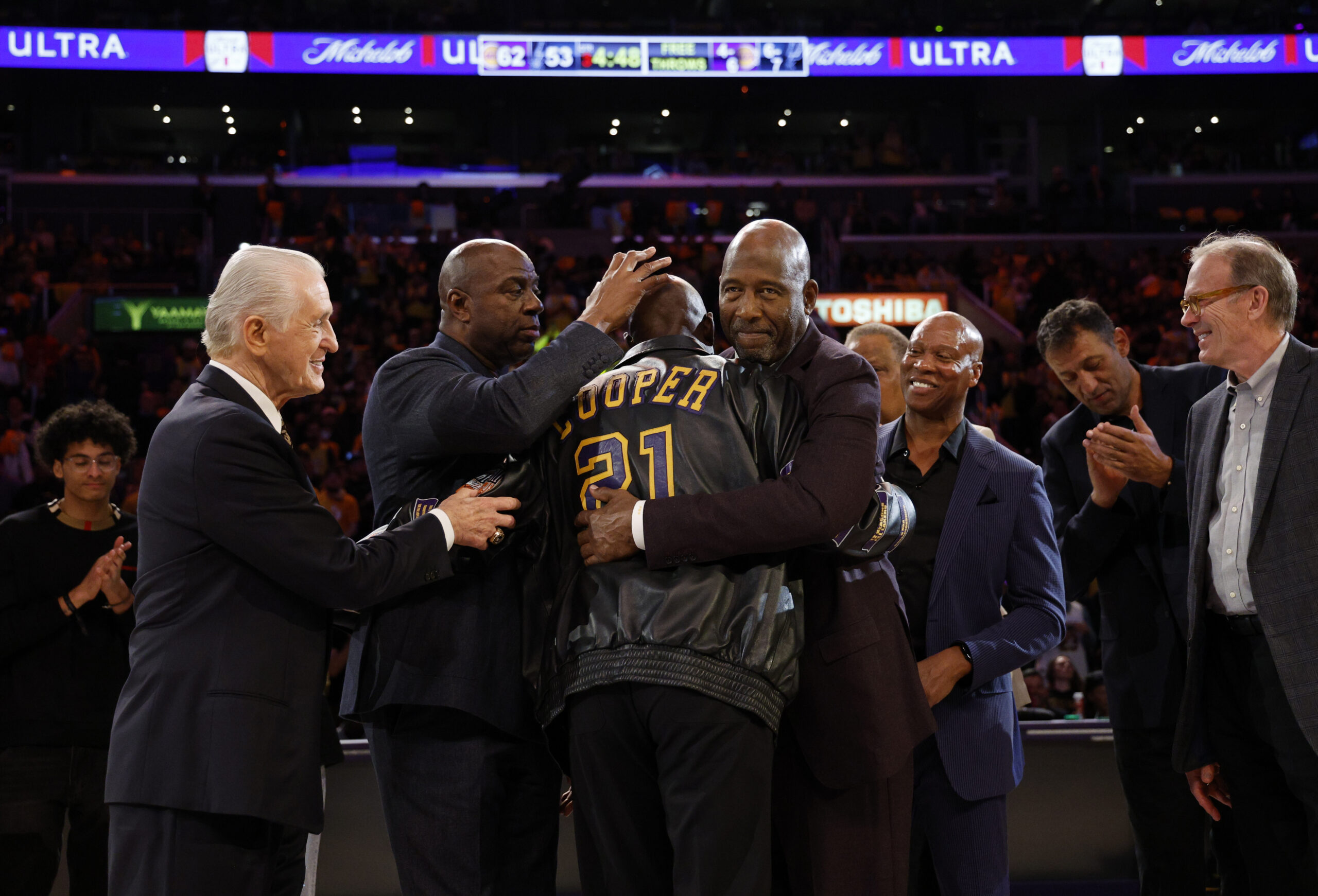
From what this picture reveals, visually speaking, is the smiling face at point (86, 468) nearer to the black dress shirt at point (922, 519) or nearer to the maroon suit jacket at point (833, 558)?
the maroon suit jacket at point (833, 558)

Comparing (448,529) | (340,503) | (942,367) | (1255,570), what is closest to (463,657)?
(448,529)

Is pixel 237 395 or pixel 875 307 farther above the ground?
pixel 875 307

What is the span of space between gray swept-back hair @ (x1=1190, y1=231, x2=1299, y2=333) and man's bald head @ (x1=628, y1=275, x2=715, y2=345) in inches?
53.7

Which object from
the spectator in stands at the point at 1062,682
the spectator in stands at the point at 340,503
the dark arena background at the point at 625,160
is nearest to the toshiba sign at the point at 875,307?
the dark arena background at the point at 625,160

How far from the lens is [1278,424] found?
2627 millimetres

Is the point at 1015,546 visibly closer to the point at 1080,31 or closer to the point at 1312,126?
the point at 1080,31

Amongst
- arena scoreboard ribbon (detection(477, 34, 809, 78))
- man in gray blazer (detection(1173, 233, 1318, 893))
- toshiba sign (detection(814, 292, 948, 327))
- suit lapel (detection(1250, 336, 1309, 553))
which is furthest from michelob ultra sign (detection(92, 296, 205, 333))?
suit lapel (detection(1250, 336, 1309, 553))

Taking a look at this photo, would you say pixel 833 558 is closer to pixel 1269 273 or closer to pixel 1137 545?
pixel 1269 273

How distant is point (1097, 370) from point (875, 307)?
12.2 meters

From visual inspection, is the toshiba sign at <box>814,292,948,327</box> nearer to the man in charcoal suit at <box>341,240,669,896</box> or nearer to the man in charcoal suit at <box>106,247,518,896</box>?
the man in charcoal suit at <box>341,240,669,896</box>

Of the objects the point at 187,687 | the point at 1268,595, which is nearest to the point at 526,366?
the point at 187,687

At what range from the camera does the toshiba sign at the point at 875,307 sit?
1534cm

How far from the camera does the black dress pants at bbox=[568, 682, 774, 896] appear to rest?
201 cm

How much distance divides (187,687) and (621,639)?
85 centimetres
